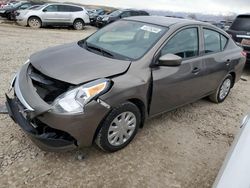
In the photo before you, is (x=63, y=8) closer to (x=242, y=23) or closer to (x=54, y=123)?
(x=242, y=23)

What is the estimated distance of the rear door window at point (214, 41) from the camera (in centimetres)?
471

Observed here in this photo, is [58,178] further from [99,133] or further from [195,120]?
[195,120]

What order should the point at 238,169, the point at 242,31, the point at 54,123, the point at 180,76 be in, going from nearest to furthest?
the point at 238,169
the point at 54,123
the point at 180,76
the point at 242,31

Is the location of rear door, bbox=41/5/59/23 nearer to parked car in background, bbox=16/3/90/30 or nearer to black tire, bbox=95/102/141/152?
parked car in background, bbox=16/3/90/30

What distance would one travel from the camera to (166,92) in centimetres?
393

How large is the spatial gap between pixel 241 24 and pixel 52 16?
42.9 feet

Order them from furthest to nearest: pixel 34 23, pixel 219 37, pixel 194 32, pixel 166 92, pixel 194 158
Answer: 1. pixel 34 23
2. pixel 219 37
3. pixel 194 32
4. pixel 166 92
5. pixel 194 158

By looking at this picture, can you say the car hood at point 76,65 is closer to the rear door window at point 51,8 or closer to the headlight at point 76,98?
the headlight at point 76,98

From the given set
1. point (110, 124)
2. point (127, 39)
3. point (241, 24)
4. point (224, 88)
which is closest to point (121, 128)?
point (110, 124)

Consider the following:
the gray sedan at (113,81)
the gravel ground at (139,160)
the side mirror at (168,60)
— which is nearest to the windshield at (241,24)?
the gray sedan at (113,81)

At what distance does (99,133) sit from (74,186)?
2.07 feet

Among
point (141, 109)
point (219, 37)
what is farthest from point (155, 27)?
point (219, 37)

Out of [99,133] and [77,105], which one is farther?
[99,133]

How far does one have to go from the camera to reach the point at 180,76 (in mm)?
4074
